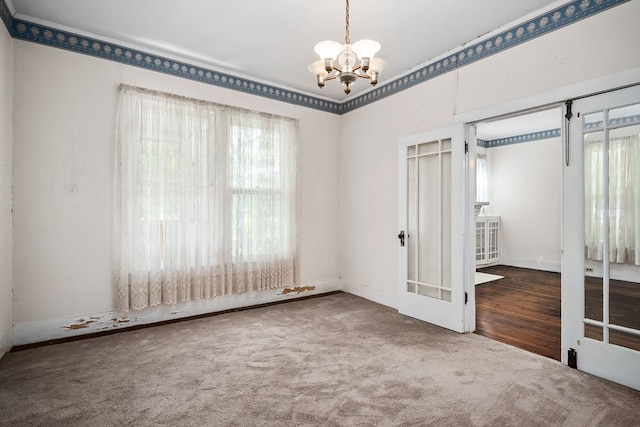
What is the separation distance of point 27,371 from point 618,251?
451cm

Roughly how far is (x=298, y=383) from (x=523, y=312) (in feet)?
10.1

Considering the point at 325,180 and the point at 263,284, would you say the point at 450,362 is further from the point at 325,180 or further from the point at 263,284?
the point at 325,180

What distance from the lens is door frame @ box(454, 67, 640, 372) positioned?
237 centimetres

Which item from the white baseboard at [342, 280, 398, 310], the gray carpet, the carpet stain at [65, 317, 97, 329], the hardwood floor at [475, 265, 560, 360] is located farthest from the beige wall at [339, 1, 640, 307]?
the carpet stain at [65, 317, 97, 329]

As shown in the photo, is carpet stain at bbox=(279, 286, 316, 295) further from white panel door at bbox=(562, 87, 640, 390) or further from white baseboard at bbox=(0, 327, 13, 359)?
white panel door at bbox=(562, 87, 640, 390)

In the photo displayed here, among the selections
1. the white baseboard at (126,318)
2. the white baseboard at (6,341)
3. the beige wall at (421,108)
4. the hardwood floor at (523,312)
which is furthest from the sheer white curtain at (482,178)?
the white baseboard at (6,341)

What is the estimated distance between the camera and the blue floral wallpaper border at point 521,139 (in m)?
6.70

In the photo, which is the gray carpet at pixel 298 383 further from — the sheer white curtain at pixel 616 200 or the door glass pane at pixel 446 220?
the sheer white curtain at pixel 616 200

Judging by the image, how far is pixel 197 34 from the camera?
10.7ft

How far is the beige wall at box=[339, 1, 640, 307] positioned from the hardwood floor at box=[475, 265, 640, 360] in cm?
124

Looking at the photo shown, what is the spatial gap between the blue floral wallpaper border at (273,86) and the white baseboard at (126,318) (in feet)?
8.67

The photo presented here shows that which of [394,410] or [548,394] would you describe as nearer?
[394,410]

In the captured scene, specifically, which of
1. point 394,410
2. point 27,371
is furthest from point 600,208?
point 27,371

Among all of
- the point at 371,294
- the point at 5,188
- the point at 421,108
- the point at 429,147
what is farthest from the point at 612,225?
the point at 5,188
